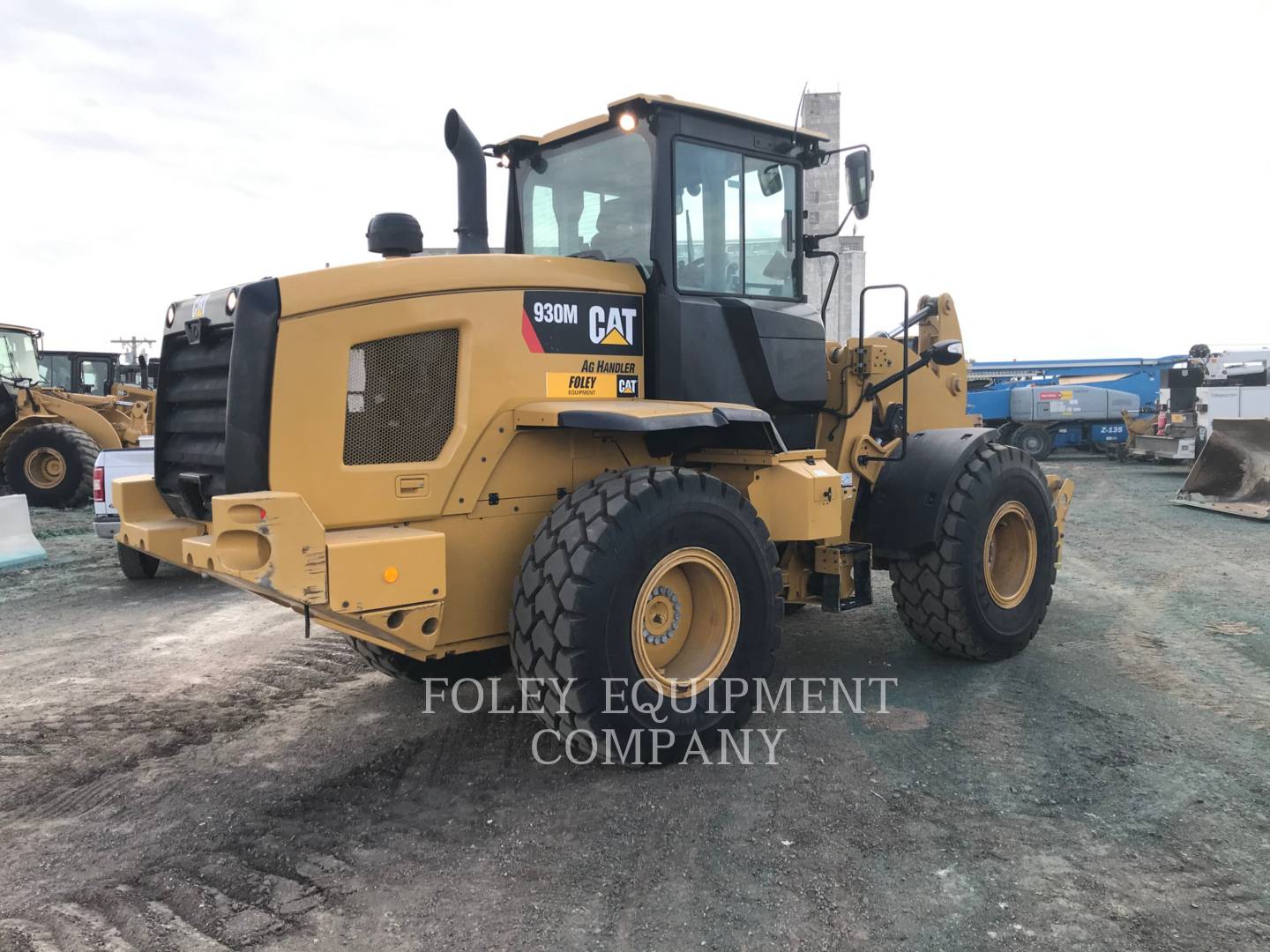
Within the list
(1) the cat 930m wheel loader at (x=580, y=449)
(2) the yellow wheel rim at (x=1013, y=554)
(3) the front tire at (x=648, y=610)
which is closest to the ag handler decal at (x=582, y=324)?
(1) the cat 930m wheel loader at (x=580, y=449)

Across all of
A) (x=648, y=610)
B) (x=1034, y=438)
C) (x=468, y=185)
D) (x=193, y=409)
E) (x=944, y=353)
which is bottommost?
(x=648, y=610)

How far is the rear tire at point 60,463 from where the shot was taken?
14047mm

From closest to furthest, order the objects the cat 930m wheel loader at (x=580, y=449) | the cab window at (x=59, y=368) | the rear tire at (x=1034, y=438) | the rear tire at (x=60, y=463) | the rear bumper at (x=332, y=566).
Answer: the rear bumper at (x=332, y=566)
the cat 930m wheel loader at (x=580, y=449)
the rear tire at (x=60, y=463)
the cab window at (x=59, y=368)
the rear tire at (x=1034, y=438)

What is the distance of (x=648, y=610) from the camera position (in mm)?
4031

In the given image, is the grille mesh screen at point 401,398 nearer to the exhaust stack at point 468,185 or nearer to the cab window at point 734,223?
the exhaust stack at point 468,185

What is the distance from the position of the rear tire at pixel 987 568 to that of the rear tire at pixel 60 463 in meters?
13.0

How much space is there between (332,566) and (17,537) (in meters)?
8.71

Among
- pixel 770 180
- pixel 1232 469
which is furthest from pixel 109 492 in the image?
pixel 1232 469

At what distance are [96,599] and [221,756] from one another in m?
4.68

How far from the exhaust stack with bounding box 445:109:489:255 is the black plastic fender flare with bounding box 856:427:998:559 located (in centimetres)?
269

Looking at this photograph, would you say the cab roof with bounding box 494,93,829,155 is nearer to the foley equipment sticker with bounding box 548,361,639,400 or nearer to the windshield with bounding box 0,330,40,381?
the foley equipment sticker with bounding box 548,361,639,400

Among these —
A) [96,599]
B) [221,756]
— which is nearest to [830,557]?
[221,756]

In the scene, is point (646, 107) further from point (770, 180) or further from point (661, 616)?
point (661, 616)

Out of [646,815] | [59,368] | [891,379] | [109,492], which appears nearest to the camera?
[646,815]
